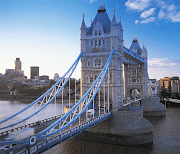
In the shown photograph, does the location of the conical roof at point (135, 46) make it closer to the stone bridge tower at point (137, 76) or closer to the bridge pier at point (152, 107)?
the stone bridge tower at point (137, 76)

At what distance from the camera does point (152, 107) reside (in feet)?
187

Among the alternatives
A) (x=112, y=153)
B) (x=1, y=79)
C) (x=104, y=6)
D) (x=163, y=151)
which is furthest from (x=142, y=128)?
(x=1, y=79)

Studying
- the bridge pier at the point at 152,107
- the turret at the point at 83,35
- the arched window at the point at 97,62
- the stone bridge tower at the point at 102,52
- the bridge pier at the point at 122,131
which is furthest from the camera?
the bridge pier at the point at 152,107

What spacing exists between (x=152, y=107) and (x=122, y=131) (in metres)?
29.1

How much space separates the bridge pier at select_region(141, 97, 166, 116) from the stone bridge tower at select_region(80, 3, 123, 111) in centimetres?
2378

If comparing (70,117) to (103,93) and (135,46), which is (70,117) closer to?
(103,93)

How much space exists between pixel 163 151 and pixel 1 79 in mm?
190137

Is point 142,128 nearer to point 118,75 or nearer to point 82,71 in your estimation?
point 118,75

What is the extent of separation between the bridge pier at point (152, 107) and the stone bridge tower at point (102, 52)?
23.8 metres

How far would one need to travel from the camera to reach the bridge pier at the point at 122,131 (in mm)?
30344

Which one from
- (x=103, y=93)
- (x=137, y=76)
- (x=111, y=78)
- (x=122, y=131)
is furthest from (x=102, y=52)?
(x=137, y=76)

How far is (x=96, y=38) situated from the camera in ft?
117

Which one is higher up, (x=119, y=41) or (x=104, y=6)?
(x=104, y=6)

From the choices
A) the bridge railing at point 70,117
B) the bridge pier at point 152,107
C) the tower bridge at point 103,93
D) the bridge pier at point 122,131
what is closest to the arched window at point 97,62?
the tower bridge at point 103,93
